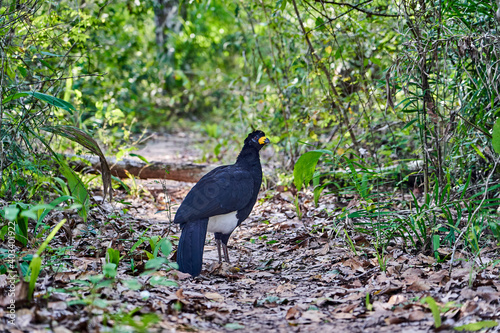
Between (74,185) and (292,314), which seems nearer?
(292,314)

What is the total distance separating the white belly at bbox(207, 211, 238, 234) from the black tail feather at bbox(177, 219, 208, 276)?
0.24 meters

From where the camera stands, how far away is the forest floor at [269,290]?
2271 millimetres

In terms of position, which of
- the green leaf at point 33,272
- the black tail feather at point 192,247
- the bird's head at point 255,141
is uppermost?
the bird's head at point 255,141

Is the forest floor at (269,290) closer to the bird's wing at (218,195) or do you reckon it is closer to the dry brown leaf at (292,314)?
the dry brown leaf at (292,314)

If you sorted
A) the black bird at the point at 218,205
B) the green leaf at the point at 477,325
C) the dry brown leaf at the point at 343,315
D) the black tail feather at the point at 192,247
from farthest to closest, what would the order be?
the black bird at the point at 218,205 < the black tail feather at the point at 192,247 < the dry brown leaf at the point at 343,315 < the green leaf at the point at 477,325

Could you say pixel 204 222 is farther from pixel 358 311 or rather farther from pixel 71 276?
pixel 358 311

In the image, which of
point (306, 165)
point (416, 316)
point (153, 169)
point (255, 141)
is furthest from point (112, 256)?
point (153, 169)

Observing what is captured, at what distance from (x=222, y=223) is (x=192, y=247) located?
57cm

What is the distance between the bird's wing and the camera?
12.2 ft

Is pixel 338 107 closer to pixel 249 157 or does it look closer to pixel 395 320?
pixel 249 157

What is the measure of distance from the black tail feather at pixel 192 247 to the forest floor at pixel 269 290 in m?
0.10

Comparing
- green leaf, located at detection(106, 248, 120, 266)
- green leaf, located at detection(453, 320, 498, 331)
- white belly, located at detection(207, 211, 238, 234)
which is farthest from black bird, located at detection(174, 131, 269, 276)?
green leaf, located at detection(453, 320, 498, 331)

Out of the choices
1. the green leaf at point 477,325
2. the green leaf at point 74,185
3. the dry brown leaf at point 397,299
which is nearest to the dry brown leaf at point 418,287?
the dry brown leaf at point 397,299

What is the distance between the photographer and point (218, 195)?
3.89 meters
